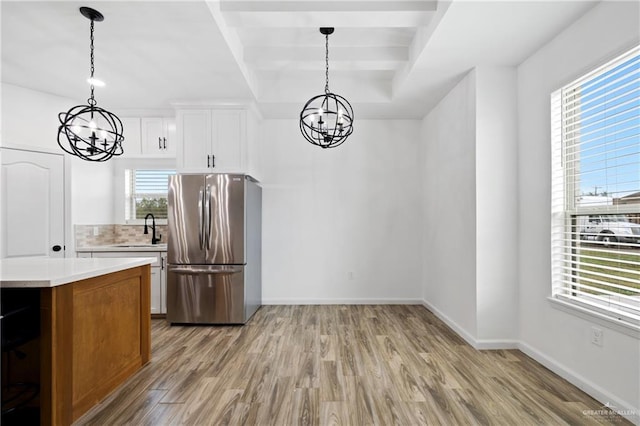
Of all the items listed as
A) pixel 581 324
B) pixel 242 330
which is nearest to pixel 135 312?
pixel 242 330

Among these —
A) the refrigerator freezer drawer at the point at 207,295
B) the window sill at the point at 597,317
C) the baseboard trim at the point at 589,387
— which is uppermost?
the window sill at the point at 597,317

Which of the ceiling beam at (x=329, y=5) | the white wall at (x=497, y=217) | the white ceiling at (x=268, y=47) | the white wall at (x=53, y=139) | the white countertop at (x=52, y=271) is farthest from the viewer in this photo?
the white wall at (x=53, y=139)

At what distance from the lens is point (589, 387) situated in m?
2.28

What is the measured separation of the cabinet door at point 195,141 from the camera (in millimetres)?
4113

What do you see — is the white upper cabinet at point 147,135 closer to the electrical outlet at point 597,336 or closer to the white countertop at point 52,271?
the white countertop at point 52,271

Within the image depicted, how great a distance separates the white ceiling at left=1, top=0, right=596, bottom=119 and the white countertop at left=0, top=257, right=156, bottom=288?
6.11ft

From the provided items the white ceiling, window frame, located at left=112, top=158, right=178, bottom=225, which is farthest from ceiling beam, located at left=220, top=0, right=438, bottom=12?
window frame, located at left=112, top=158, right=178, bottom=225

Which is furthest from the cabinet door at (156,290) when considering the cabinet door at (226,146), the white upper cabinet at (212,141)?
the cabinet door at (226,146)

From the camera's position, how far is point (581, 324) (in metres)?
2.39

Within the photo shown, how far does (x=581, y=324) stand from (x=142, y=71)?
4492 millimetres

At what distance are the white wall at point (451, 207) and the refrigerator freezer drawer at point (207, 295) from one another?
8.19ft

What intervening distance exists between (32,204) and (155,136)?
64.6 inches

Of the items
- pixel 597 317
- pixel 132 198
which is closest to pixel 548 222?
pixel 597 317

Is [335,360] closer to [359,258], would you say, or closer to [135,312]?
[135,312]
